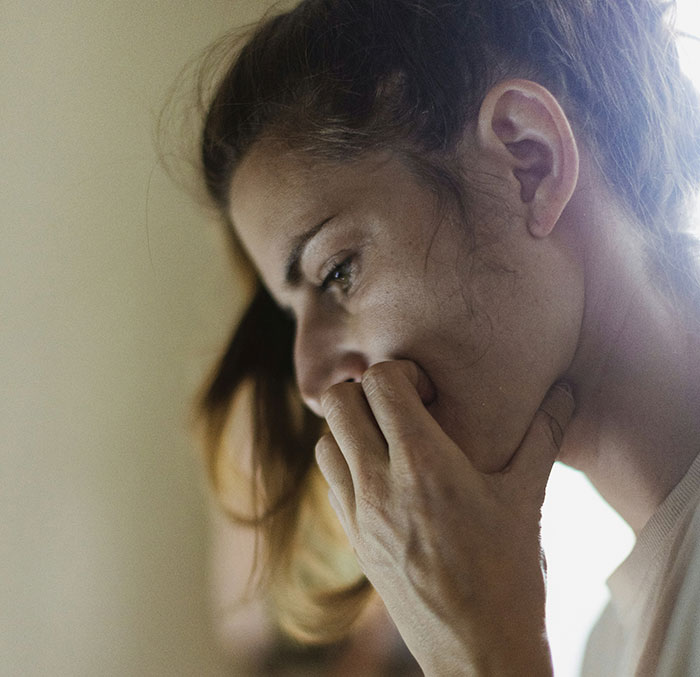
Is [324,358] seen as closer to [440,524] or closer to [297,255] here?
[297,255]

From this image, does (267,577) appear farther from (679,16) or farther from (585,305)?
(679,16)

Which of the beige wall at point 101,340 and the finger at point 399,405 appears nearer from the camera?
the finger at point 399,405

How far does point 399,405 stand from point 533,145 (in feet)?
0.90

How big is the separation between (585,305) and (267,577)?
18.0 inches

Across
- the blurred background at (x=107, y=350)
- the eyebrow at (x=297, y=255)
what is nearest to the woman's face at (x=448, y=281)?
the eyebrow at (x=297, y=255)

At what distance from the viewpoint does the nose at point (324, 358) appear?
80 centimetres

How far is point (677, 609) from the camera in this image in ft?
2.22

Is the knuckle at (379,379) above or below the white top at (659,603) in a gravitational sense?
above

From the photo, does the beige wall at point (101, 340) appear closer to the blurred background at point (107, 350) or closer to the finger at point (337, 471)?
the blurred background at point (107, 350)

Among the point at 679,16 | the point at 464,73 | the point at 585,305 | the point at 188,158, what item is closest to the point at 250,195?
the point at 188,158

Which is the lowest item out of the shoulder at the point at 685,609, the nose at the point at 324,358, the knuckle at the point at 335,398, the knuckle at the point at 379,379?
the shoulder at the point at 685,609

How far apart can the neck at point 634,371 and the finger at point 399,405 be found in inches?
6.5

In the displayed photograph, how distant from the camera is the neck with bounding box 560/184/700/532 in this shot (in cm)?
74

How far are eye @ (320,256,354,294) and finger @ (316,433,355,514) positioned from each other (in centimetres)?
15
